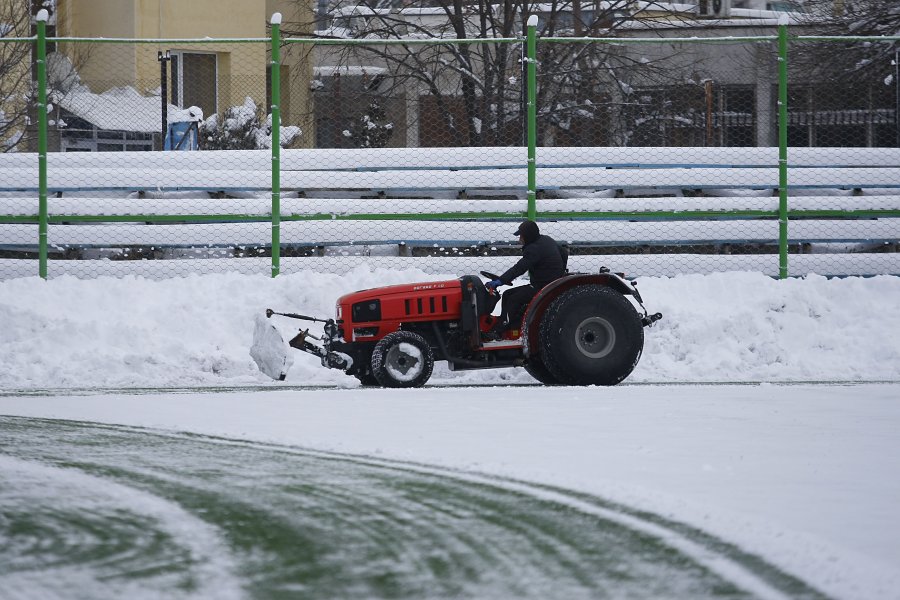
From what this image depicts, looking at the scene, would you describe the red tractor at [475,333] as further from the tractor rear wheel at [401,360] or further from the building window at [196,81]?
the building window at [196,81]

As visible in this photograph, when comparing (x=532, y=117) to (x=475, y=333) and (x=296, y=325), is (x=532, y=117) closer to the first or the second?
(x=296, y=325)

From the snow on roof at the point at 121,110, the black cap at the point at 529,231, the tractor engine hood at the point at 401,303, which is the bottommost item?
the tractor engine hood at the point at 401,303

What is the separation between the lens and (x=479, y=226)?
1505 centimetres

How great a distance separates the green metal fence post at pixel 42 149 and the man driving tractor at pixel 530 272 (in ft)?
16.7

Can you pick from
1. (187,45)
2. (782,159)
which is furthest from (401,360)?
(187,45)

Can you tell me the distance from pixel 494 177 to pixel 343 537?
986 cm

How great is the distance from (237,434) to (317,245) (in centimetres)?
657

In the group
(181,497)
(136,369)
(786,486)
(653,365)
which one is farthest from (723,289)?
(181,497)

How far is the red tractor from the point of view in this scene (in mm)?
11250

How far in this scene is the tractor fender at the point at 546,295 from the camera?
11.3m

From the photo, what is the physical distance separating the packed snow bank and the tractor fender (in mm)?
1181

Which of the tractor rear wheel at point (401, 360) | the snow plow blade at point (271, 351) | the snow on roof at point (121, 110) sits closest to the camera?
the tractor rear wheel at point (401, 360)

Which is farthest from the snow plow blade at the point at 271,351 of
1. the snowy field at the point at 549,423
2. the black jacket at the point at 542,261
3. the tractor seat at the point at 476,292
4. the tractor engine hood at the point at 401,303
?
the black jacket at the point at 542,261

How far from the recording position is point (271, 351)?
11672 mm
